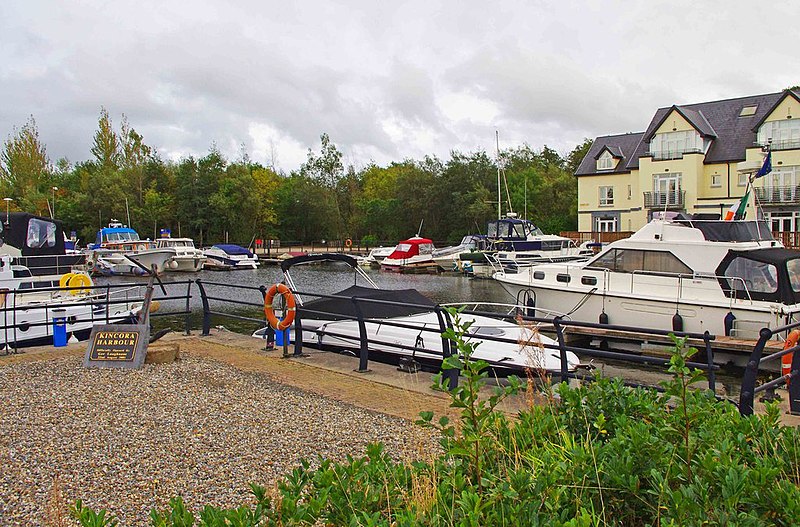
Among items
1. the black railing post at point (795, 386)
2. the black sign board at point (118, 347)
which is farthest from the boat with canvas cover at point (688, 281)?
the black sign board at point (118, 347)

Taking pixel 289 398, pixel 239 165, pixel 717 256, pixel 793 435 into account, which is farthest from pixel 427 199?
pixel 793 435

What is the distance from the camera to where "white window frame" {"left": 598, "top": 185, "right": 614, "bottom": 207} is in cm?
5112

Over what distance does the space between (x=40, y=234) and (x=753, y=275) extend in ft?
75.7

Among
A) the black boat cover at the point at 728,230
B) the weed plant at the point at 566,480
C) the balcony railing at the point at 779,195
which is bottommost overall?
the weed plant at the point at 566,480

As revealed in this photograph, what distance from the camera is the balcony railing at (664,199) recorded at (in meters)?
46.2

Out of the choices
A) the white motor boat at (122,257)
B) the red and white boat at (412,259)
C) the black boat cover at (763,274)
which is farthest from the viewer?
the red and white boat at (412,259)

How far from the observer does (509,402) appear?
755 cm

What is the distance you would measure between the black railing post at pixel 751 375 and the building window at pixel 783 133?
142ft

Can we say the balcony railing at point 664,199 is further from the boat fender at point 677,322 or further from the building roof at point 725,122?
the boat fender at point 677,322

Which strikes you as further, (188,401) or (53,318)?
(53,318)

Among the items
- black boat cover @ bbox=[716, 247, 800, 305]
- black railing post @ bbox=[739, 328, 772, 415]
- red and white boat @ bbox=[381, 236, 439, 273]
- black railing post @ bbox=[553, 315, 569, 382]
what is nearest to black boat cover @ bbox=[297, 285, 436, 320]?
black railing post @ bbox=[553, 315, 569, 382]

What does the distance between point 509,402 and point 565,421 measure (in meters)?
3.39

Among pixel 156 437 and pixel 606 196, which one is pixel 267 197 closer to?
pixel 606 196

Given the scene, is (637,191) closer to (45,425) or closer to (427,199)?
(427,199)
